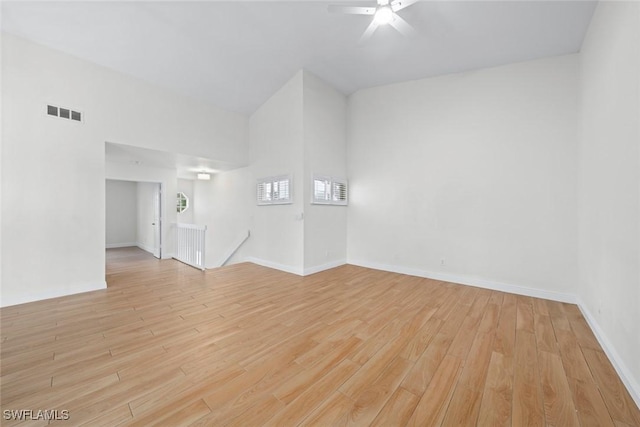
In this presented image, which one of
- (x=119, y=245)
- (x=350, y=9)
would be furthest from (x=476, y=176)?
Result: (x=119, y=245)

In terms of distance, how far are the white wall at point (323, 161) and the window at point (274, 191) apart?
1.60 feet

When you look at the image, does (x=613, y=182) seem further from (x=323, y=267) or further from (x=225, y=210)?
(x=225, y=210)

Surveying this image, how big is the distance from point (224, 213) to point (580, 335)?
24.2ft

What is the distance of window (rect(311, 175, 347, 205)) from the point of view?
4816 millimetres

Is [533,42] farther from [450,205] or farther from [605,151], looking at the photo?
[450,205]

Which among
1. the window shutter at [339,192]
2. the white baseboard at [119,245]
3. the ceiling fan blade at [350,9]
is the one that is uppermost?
the ceiling fan blade at [350,9]

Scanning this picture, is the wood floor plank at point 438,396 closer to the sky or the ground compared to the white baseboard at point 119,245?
closer to the sky

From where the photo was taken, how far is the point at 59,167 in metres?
3.39

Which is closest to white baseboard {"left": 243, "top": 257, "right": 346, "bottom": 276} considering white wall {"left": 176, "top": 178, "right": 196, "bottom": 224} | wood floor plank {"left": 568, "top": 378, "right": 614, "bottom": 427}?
wood floor plank {"left": 568, "top": 378, "right": 614, "bottom": 427}

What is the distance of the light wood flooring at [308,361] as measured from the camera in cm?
149

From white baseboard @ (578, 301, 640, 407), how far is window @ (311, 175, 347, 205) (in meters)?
4.00

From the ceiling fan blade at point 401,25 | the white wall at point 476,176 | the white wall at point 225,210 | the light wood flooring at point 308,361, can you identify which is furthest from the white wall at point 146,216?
the ceiling fan blade at point 401,25

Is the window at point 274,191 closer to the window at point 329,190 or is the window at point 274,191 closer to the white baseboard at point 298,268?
the window at point 329,190

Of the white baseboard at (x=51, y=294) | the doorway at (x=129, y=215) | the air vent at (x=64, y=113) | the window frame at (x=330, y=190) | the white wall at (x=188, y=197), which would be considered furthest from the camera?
the white wall at (x=188, y=197)
